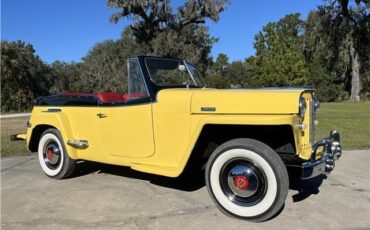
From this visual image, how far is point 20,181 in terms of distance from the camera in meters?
5.89

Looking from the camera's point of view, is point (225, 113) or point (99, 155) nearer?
point (225, 113)

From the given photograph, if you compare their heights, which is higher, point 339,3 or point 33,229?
point 339,3

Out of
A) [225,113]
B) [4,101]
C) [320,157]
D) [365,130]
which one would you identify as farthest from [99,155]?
[4,101]

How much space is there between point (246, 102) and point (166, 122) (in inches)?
40.0

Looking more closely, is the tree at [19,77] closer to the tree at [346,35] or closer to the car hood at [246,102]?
the tree at [346,35]

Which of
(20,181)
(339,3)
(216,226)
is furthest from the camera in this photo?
(339,3)

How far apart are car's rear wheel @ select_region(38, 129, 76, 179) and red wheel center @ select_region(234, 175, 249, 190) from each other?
2744 millimetres

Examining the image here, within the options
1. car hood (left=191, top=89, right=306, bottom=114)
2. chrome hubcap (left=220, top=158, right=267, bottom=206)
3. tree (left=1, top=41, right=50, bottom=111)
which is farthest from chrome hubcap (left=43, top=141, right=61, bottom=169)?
tree (left=1, top=41, right=50, bottom=111)

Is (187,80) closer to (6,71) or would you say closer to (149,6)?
(149,6)

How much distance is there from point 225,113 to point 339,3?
113ft

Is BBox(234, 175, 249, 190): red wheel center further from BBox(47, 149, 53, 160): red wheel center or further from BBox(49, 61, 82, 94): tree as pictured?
BBox(49, 61, 82, 94): tree

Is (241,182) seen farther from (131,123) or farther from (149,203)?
(131,123)

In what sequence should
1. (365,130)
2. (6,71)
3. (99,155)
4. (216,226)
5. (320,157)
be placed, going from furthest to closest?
1. (6,71)
2. (365,130)
3. (99,155)
4. (320,157)
5. (216,226)

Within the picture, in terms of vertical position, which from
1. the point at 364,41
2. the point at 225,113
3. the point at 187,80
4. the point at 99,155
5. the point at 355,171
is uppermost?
the point at 364,41
